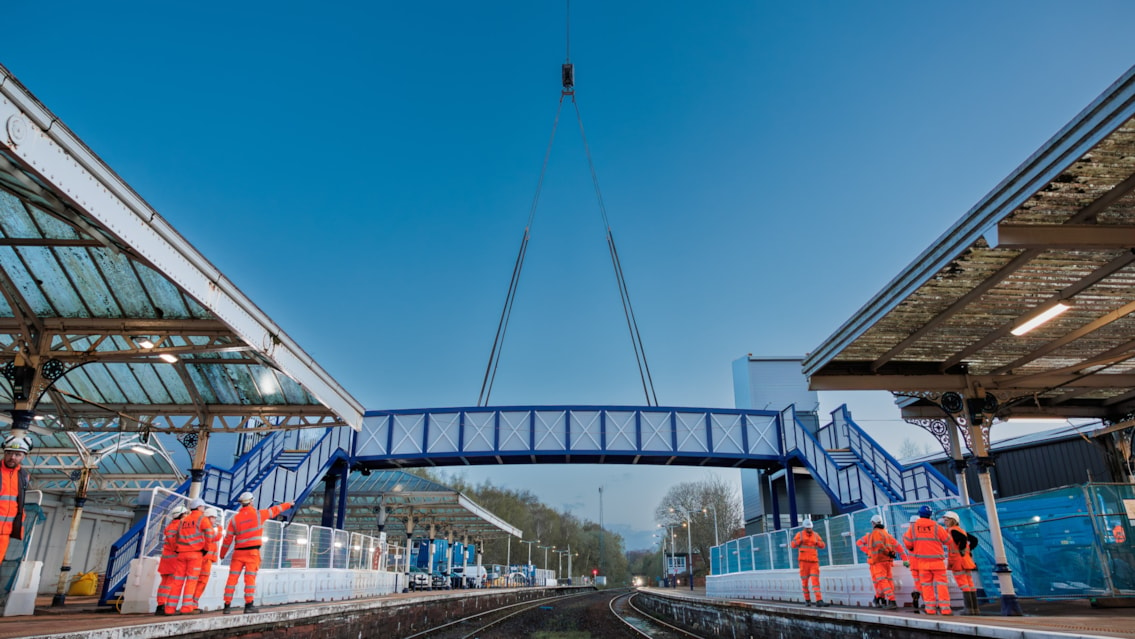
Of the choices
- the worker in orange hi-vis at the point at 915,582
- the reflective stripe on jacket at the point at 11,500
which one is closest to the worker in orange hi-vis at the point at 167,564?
the reflective stripe on jacket at the point at 11,500

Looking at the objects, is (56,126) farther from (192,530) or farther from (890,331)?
(890,331)

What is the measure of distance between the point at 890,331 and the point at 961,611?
Answer: 4.75 m

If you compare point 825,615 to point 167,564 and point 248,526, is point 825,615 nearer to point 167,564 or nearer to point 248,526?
point 248,526

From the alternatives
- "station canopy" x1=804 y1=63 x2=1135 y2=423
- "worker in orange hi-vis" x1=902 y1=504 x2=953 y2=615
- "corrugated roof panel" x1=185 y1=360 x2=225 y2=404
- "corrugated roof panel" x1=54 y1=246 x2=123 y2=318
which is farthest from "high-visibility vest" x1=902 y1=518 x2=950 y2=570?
"corrugated roof panel" x1=185 y1=360 x2=225 y2=404

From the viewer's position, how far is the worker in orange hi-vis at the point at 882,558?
11.8 m

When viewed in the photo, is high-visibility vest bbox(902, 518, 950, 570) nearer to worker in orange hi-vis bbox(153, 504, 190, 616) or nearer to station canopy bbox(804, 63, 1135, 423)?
station canopy bbox(804, 63, 1135, 423)

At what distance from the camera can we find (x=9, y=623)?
8.06 metres

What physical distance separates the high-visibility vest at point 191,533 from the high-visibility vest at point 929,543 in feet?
35.5

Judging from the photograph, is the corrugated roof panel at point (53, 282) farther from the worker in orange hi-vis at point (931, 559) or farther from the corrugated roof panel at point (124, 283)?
the worker in orange hi-vis at point (931, 559)

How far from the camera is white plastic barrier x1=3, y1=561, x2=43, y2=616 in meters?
9.73

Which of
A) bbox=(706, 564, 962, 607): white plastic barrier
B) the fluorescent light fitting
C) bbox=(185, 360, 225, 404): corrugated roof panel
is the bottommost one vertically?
bbox=(706, 564, 962, 607): white plastic barrier

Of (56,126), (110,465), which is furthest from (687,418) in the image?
(56,126)

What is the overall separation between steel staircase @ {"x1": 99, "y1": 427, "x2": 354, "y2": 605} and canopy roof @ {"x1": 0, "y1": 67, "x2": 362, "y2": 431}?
7.74m

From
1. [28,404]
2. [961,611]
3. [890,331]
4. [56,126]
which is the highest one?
[56,126]
